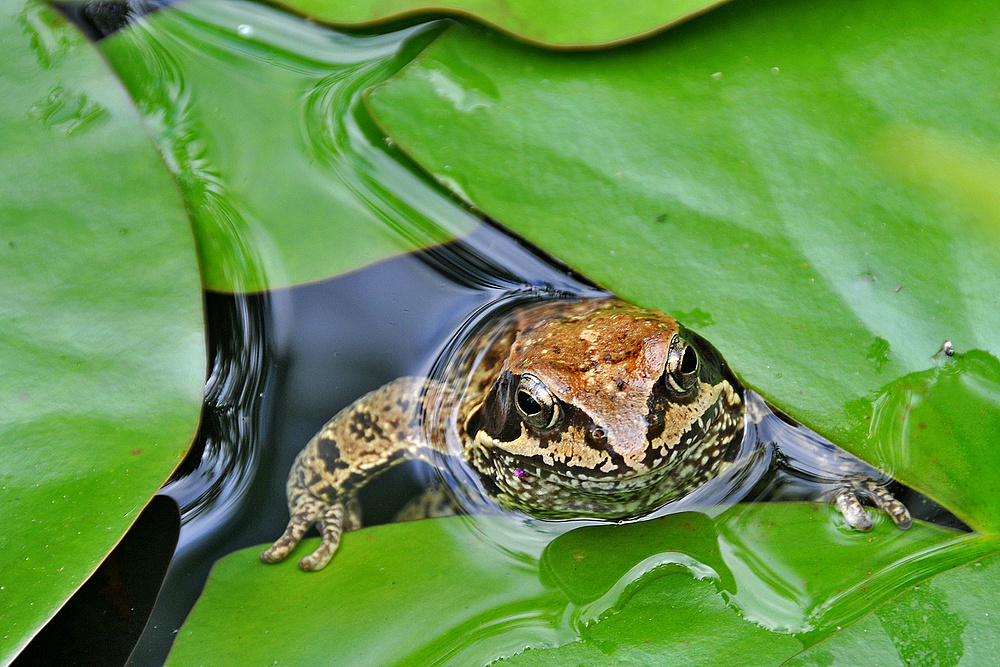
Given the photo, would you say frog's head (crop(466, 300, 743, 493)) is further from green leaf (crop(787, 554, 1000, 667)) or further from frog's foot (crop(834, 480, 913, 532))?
green leaf (crop(787, 554, 1000, 667))

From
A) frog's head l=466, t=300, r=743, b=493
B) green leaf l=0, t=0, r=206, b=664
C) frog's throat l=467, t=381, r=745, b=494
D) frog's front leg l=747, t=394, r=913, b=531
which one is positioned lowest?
frog's front leg l=747, t=394, r=913, b=531

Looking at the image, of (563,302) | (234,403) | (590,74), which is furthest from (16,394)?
(590,74)

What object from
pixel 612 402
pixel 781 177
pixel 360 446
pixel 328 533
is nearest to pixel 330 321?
pixel 360 446

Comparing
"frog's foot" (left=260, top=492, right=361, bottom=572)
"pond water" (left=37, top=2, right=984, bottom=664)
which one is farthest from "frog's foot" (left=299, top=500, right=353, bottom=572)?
"pond water" (left=37, top=2, right=984, bottom=664)

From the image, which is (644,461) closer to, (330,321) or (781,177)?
(781,177)

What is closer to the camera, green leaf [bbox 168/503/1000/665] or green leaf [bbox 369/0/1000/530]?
green leaf [bbox 168/503/1000/665]

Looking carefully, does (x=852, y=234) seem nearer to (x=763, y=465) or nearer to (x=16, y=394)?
(x=763, y=465)
